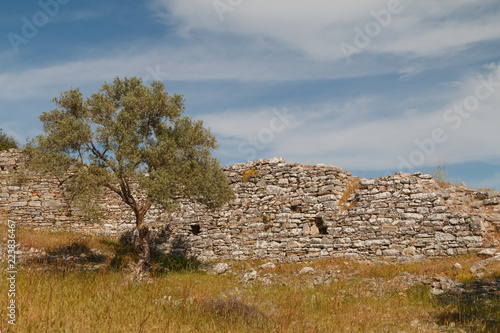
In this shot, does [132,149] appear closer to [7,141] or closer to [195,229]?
[195,229]

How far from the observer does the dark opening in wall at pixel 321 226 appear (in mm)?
15902

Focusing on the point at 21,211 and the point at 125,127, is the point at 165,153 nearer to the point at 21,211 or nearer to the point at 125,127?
the point at 125,127

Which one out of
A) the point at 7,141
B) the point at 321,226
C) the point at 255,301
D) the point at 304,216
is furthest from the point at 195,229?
the point at 7,141

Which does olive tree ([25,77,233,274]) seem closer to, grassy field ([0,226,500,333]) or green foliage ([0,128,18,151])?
grassy field ([0,226,500,333])

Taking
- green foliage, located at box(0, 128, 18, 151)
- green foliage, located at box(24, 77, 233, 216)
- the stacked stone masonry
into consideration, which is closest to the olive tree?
green foliage, located at box(24, 77, 233, 216)

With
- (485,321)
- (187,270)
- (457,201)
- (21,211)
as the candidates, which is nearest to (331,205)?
(457,201)

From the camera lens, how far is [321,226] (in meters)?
16.1

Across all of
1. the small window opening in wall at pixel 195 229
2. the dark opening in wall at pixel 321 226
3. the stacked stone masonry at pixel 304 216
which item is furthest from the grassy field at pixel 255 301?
the small window opening in wall at pixel 195 229

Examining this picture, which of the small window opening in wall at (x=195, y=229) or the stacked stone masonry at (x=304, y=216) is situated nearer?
the stacked stone masonry at (x=304, y=216)

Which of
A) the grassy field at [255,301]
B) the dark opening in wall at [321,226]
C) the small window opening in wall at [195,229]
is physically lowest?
the grassy field at [255,301]

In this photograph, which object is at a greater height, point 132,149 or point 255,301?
point 132,149

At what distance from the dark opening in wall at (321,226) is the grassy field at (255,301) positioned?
1.60 meters

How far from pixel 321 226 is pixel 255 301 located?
8.17 metres

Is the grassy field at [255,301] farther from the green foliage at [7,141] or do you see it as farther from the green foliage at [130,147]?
the green foliage at [7,141]
